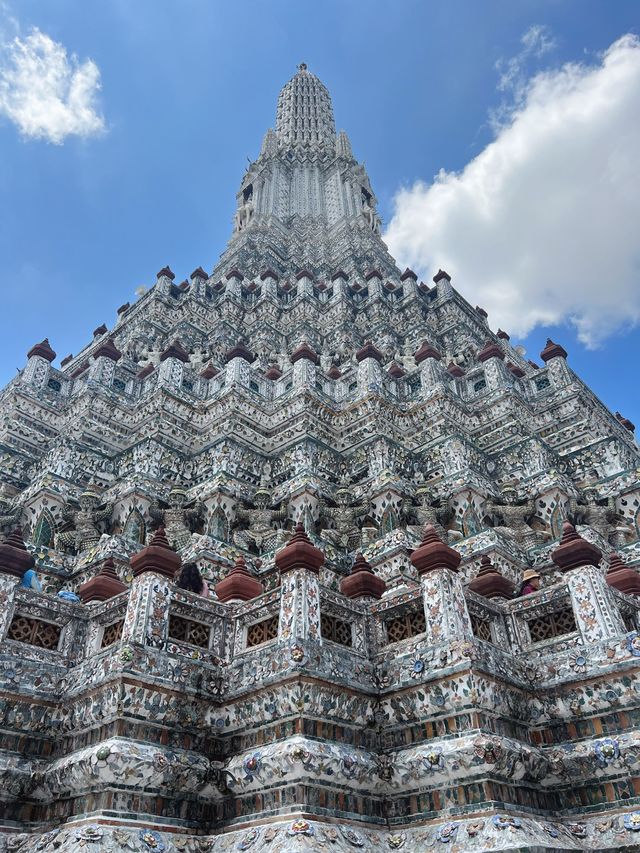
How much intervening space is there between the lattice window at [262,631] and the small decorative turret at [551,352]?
16.9 meters

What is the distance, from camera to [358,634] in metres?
9.31

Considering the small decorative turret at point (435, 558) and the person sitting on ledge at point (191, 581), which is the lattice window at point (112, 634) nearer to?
the person sitting on ledge at point (191, 581)

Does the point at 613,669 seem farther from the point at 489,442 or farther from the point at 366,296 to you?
the point at 366,296

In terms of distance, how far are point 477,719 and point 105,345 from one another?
17.9m

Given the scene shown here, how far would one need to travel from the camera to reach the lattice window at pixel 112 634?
907cm

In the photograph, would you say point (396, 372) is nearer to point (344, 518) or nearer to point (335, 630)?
point (344, 518)

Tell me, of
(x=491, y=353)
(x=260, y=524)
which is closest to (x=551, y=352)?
(x=491, y=353)

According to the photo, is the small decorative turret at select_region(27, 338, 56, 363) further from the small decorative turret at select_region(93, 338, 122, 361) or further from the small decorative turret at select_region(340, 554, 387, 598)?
the small decorative turret at select_region(340, 554, 387, 598)

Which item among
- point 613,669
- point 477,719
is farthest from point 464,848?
point 613,669

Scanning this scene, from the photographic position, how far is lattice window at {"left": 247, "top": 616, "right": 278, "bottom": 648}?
893 centimetres

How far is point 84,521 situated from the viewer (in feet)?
50.6

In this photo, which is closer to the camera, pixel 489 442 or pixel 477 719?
pixel 477 719

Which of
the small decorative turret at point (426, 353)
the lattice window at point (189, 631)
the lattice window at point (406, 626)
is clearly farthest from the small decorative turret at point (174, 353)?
the lattice window at point (406, 626)

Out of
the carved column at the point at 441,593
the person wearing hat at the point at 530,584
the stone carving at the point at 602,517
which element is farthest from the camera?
the stone carving at the point at 602,517
